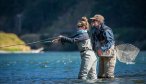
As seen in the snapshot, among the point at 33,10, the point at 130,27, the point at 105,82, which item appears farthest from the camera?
the point at 33,10

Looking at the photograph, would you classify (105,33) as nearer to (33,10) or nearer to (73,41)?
(73,41)

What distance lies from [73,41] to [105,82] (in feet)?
6.68

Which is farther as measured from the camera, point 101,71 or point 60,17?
point 60,17

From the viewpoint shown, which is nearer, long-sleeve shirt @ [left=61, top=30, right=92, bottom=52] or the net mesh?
long-sleeve shirt @ [left=61, top=30, right=92, bottom=52]

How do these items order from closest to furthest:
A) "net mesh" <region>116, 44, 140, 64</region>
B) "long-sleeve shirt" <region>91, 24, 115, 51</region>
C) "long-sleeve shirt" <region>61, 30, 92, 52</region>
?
"long-sleeve shirt" <region>61, 30, 92, 52</region>, "long-sleeve shirt" <region>91, 24, 115, 51</region>, "net mesh" <region>116, 44, 140, 64</region>

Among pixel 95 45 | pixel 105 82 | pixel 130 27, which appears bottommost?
pixel 105 82

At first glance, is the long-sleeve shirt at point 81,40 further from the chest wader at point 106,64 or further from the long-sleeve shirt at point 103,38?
the chest wader at point 106,64

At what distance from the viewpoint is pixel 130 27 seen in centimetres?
12762

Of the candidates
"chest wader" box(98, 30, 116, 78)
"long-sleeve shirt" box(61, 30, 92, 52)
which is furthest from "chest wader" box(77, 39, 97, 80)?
"chest wader" box(98, 30, 116, 78)

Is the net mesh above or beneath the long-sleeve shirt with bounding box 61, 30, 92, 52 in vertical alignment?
beneath

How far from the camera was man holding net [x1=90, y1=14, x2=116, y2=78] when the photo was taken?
929 inches

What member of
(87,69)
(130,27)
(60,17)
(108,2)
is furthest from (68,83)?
(60,17)

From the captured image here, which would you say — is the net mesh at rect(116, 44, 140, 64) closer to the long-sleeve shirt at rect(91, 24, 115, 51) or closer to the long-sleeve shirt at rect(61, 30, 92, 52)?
the long-sleeve shirt at rect(91, 24, 115, 51)

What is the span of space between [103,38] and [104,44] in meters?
0.27
